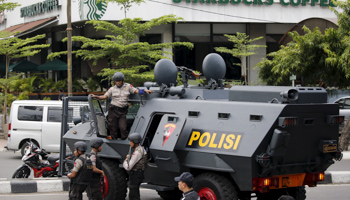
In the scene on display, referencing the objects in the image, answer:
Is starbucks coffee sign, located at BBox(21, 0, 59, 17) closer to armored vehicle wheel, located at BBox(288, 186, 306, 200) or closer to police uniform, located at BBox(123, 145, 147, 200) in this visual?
police uniform, located at BBox(123, 145, 147, 200)

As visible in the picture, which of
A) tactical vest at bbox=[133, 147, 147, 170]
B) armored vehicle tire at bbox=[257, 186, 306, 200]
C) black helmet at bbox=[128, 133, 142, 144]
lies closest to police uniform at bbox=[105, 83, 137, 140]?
black helmet at bbox=[128, 133, 142, 144]

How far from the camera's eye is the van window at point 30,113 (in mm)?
18125

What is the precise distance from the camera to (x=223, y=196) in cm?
870

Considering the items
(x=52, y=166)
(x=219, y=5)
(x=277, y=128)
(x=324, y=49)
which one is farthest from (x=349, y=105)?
(x=277, y=128)

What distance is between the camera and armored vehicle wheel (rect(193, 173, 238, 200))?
8703 mm

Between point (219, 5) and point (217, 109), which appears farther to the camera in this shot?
point (219, 5)

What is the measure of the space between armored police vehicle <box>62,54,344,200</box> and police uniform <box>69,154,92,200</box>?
123cm

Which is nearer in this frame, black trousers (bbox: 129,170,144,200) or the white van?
black trousers (bbox: 129,170,144,200)

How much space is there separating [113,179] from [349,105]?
15.6 m

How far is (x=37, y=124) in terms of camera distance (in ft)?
59.1

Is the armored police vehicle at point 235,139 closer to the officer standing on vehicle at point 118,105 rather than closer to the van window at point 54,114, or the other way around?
the officer standing on vehicle at point 118,105

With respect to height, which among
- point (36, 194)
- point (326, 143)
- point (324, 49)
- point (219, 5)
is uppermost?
point (219, 5)

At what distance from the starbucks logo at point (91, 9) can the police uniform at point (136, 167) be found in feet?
65.8

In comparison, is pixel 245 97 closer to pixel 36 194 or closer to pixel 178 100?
pixel 178 100
